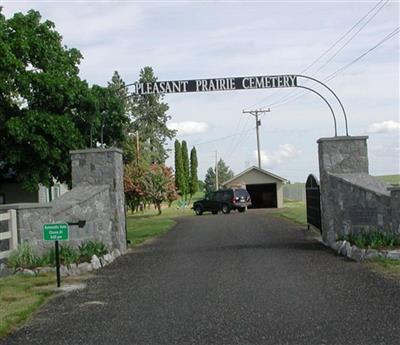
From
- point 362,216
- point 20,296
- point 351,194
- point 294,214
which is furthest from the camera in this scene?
point 294,214

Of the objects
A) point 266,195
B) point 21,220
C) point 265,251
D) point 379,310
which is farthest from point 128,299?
point 266,195

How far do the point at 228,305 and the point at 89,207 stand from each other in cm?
679

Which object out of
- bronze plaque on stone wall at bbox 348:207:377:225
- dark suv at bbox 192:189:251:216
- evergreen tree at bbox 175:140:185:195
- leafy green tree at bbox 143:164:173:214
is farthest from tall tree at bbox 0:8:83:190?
evergreen tree at bbox 175:140:185:195

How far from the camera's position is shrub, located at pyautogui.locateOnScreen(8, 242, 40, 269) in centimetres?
1255

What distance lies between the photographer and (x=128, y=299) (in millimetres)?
9305

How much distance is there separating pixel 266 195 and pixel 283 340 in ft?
168

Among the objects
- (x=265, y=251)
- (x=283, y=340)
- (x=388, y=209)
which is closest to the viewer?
(x=283, y=340)

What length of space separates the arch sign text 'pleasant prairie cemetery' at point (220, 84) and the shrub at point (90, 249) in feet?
16.2

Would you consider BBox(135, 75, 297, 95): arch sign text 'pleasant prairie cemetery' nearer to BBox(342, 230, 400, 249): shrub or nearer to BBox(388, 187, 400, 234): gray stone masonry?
BBox(388, 187, 400, 234): gray stone masonry

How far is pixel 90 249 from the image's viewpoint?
13.5 m

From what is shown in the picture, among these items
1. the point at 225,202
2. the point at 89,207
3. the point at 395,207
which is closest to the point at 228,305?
the point at 395,207

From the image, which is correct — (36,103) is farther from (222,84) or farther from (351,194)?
(351,194)

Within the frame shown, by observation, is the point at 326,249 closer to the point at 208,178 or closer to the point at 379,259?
the point at 379,259

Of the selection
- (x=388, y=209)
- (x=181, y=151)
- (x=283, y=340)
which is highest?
(x=181, y=151)
